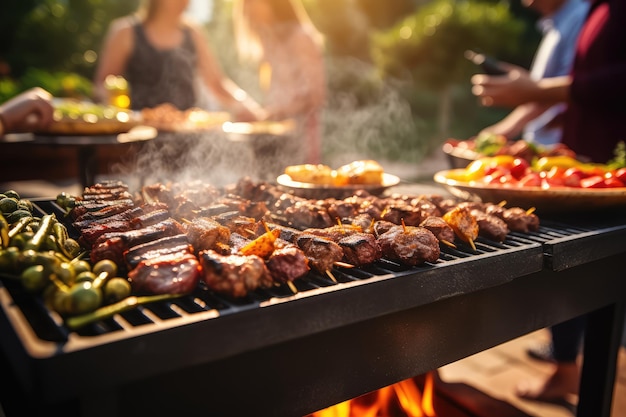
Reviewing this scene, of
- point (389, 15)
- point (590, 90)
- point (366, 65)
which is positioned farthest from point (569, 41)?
point (389, 15)

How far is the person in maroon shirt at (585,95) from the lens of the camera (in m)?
3.73

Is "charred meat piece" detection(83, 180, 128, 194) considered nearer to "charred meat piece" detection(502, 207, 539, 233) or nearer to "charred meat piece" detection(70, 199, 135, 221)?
"charred meat piece" detection(70, 199, 135, 221)

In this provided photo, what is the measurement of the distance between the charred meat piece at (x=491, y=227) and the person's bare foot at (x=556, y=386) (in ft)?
7.40

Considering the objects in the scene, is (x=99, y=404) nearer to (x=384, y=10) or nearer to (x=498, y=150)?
(x=498, y=150)

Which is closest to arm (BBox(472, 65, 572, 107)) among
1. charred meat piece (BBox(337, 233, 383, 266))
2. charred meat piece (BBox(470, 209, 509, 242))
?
charred meat piece (BBox(470, 209, 509, 242))

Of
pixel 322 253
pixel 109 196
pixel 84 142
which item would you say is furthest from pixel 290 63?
pixel 322 253

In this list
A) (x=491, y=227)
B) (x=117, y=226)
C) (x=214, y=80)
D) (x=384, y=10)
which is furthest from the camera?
(x=384, y=10)

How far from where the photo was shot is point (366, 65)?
84.8 ft

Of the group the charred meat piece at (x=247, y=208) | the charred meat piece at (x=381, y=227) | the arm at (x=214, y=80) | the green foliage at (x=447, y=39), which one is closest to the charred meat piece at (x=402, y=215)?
the charred meat piece at (x=381, y=227)

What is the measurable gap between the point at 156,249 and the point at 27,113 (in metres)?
2.61

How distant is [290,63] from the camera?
5941 mm

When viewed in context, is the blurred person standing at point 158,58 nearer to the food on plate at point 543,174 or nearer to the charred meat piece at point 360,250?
the food on plate at point 543,174

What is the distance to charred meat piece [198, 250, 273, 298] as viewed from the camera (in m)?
1.45

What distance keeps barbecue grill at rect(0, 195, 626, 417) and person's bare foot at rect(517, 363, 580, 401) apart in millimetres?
1819
